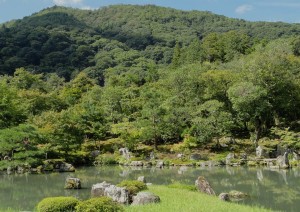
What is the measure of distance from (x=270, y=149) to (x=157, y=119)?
426 inches

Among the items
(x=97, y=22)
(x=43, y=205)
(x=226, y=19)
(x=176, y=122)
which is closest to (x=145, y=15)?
(x=97, y=22)

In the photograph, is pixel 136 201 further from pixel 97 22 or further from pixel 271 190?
pixel 97 22

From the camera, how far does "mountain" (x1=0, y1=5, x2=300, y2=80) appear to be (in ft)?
290

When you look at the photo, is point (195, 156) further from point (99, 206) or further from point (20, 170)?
point (99, 206)

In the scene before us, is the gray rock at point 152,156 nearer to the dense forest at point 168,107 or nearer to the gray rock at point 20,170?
the dense forest at point 168,107

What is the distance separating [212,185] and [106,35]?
101440 millimetres

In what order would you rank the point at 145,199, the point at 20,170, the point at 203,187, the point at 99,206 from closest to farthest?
the point at 99,206 → the point at 145,199 → the point at 203,187 → the point at 20,170

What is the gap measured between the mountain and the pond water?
48.8 meters

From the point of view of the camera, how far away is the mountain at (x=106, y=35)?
88.4 meters

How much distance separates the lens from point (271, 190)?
1883 centimetres

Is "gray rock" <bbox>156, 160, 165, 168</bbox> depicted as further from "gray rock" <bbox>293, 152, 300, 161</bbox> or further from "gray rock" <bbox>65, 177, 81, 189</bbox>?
"gray rock" <bbox>65, 177, 81, 189</bbox>

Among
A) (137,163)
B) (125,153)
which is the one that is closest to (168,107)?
(125,153)

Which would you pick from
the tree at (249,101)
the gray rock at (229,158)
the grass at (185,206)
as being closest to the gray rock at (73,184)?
the grass at (185,206)

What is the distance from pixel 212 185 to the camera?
68.5ft
